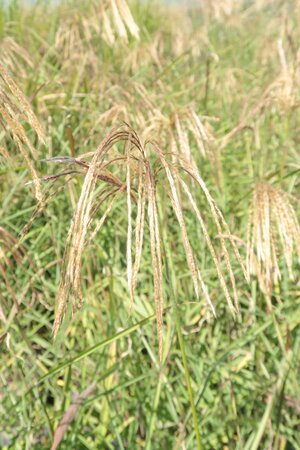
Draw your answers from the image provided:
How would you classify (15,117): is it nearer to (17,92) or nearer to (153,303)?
(17,92)

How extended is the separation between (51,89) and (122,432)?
125 cm

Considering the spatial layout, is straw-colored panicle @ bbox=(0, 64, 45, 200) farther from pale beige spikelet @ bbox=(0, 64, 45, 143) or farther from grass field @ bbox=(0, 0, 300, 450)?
grass field @ bbox=(0, 0, 300, 450)

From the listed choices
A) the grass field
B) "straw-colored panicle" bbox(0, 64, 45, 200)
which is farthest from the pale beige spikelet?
the grass field

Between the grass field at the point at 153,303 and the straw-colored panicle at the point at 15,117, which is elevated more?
the straw-colored panicle at the point at 15,117

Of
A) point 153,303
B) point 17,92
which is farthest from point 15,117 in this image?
point 153,303

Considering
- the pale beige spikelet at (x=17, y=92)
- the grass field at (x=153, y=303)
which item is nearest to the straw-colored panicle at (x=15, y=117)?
the pale beige spikelet at (x=17, y=92)

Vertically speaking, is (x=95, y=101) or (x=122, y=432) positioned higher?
(x=95, y=101)

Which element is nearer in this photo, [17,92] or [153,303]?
[17,92]

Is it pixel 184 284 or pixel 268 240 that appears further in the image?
pixel 184 284

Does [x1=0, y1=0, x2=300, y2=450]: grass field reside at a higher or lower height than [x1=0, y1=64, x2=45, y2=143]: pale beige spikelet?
lower

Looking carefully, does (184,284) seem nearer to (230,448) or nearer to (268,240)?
(230,448)

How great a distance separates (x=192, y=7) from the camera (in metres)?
4.92

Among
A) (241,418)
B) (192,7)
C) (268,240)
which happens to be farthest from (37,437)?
(192,7)

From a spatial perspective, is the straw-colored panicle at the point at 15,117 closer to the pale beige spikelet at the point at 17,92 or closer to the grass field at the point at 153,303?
the pale beige spikelet at the point at 17,92
